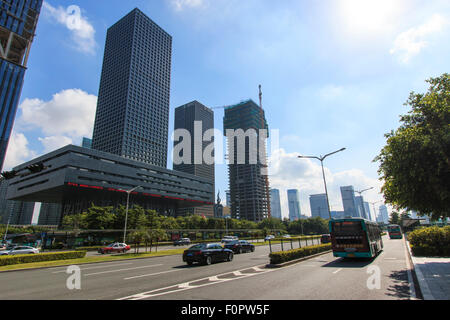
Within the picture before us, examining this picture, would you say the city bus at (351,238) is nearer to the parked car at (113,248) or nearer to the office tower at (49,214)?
the parked car at (113,248)

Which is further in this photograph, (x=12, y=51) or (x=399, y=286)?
(x=12, y=51)

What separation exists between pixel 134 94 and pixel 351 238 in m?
144

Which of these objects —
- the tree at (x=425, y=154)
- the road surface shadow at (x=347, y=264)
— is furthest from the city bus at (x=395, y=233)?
Answer: the tree at (x=425, y=154)

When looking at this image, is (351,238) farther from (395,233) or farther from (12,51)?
(12,51)

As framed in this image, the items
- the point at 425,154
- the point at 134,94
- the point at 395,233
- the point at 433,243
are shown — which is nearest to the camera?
the point at 425,154

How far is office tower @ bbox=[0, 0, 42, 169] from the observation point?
83.2m

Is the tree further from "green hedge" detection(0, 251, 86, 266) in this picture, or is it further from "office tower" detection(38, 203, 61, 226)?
"office tower" detection(38, 203, 61, 226)

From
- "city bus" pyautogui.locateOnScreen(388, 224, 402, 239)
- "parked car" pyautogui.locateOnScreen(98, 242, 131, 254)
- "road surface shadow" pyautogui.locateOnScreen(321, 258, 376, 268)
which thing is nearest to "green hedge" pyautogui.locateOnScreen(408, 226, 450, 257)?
"road surface shadow" pyautogui.locateOnScreen(321, 258, 376, 268)

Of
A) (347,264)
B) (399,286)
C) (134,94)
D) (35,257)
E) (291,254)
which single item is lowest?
(347,264)

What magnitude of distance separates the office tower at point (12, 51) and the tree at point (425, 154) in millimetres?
113193

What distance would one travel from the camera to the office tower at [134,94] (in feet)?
435

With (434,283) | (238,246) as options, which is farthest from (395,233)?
(434,283)

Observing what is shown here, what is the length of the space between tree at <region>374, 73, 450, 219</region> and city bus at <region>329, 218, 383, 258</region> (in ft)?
12.7

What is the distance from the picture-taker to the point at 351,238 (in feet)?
52.3
